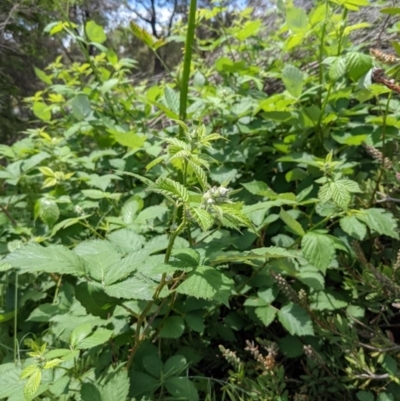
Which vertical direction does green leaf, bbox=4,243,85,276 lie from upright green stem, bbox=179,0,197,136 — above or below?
below

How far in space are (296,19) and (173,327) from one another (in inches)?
43.6

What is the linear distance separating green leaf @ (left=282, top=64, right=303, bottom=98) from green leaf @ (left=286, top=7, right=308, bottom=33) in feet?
0.52

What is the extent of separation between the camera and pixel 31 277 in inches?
49.6

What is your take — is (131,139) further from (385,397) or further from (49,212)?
(385,397)

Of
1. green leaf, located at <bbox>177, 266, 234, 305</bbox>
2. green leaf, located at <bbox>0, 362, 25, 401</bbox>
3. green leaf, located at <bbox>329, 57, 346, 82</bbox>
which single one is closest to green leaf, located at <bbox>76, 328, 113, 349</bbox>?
green leaf, located at <bbox>0, 362, 25, 401</bbox>

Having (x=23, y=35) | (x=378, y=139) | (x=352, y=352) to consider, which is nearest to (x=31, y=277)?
(x=352, y=352)

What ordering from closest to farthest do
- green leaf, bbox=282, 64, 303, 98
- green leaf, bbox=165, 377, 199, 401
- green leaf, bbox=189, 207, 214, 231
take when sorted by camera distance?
green leaf, bbox=189, 207, 214, 231 → green leaf, bbox=165, 377, 199, 401 → green leaf, bbox=282, 64, 303, 98

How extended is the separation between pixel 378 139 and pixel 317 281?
0.53 meters

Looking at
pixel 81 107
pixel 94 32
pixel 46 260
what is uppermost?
pixel 94 32

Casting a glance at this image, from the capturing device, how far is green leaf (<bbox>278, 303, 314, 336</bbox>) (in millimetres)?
919

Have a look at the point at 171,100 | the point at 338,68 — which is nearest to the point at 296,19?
the point at 338,68

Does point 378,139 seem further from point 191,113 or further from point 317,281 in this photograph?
point 191,113

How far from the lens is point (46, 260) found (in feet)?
2.35

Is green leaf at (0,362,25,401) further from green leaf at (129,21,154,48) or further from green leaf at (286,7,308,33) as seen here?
green leaf at (286,7,308,33)
